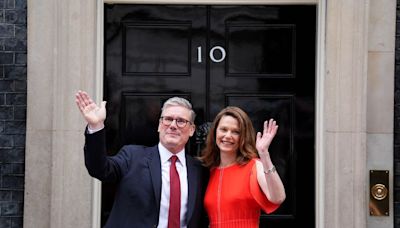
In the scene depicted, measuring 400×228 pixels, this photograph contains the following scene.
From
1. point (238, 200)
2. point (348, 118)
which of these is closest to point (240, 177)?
point (238, 200)

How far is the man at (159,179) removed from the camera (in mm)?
3633

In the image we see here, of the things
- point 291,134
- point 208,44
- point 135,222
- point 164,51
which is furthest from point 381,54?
point 135,222

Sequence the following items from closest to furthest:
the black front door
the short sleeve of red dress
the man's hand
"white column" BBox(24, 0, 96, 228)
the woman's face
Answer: the man's hand → the short sleeve of red dress → the woman's face → "white column" BBox(24, 0, 96, 228) → the black front door

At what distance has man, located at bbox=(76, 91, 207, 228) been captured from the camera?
143 inches

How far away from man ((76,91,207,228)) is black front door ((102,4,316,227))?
166 cm

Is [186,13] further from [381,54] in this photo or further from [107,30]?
[381,54]

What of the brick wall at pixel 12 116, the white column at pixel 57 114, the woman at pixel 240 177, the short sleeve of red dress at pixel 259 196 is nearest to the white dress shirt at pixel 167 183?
the woman at pixel 240 177

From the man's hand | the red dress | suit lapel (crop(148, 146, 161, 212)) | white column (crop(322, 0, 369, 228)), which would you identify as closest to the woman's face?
the red dress

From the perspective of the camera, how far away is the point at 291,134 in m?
5.49

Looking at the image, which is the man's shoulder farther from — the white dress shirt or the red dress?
the red dress

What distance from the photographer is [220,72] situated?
18.0ft

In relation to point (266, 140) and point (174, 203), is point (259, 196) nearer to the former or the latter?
point (266, 140)

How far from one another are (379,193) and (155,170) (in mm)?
2122

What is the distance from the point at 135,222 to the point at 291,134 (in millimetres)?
2179
